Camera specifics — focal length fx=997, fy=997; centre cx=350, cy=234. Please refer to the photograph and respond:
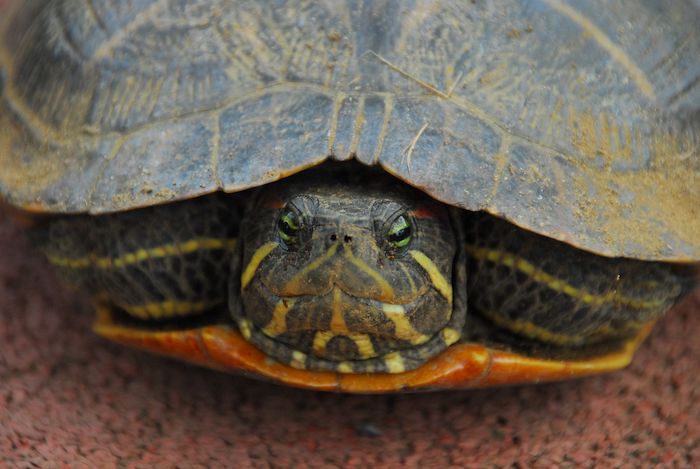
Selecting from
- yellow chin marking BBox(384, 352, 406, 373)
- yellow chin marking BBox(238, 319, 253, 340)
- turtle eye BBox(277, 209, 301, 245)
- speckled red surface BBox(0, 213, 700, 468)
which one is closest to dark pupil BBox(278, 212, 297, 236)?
turtle eye BBox(277, 209, 301, 245)

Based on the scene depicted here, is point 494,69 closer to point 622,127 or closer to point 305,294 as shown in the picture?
point 622,127

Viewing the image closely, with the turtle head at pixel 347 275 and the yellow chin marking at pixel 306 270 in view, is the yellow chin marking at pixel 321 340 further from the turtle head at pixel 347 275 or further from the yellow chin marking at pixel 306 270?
the yellow chin marking at pixel 306 270

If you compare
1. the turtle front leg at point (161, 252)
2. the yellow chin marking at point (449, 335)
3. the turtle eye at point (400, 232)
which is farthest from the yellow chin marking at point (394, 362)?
the turtle front leg at point (161, 252)

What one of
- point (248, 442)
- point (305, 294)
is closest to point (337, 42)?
point (305, 294)

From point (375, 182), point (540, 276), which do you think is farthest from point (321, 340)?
point (540, 276)

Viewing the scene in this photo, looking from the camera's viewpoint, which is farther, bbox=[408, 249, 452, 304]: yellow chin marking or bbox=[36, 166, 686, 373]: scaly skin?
bbox=[408, 249, 452, 304]: yellow chin marking

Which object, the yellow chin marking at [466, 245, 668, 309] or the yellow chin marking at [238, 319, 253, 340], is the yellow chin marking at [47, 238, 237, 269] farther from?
the yellow chin marking at [466, 245, 668, 309]
